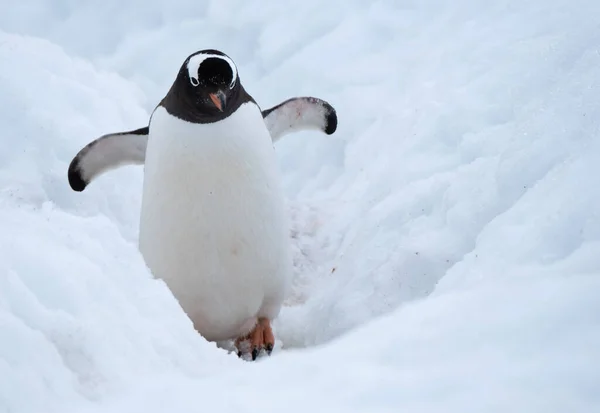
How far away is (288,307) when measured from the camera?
3.09 m

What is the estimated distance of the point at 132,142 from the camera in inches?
118

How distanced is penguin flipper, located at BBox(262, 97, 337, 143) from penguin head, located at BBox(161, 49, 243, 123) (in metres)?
0.56

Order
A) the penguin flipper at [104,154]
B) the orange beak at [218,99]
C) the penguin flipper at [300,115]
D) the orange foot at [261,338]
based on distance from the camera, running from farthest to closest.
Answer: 1. the penguin flipper at [300,115]
2. the penguin flipper at [104,154]
3. the orange foot at [261,338]
4. the orange beak at [218,99]

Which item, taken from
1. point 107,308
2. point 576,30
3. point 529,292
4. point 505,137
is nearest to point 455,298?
point 529,292

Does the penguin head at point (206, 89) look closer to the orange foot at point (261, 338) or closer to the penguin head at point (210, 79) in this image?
the penguin head at point (210, 79)

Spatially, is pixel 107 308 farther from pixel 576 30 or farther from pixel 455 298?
pixel 576 30

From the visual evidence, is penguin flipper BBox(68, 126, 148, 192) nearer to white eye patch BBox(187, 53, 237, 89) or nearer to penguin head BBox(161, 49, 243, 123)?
penguin head BBox(161, 49, 243, 123)

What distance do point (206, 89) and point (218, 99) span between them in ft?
0.24

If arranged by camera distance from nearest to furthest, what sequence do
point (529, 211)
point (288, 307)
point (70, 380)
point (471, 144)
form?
point (70, 380)
point (529, 211)
point (471, 144)
point (288, 307)

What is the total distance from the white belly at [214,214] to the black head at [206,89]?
36 mm

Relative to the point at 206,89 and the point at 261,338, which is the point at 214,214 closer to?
the point at 206,89

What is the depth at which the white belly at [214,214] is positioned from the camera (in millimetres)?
2516

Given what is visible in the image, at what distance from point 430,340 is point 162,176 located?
4.94 ft

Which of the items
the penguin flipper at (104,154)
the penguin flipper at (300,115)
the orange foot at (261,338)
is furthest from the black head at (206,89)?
the orange foot at (261,338)
